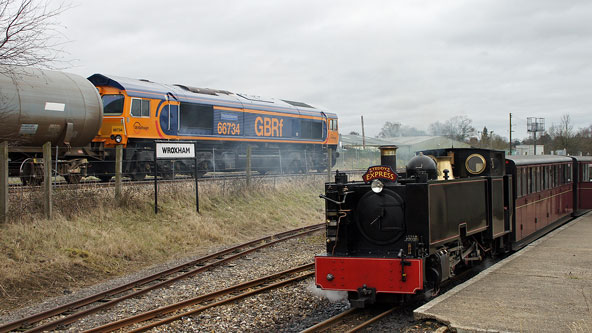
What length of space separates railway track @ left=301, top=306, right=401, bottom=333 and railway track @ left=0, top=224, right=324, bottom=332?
10.7 feet

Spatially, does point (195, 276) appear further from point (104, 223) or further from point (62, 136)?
point (62, 136)

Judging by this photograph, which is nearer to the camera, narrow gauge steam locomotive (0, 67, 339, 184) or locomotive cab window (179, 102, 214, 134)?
narrow gauge steam locomotive (0, 67, 339, 184)

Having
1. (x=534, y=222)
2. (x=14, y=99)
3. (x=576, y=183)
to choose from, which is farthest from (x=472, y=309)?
(x=576, y=183)

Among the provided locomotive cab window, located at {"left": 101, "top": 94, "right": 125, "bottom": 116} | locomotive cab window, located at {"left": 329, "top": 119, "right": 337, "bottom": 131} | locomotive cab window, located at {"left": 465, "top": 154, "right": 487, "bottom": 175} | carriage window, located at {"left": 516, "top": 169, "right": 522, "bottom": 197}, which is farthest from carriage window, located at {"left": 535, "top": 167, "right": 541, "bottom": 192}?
locomotive cab window, located at {"left": 329, "top": 119, "right": 337, "bottom": 131}

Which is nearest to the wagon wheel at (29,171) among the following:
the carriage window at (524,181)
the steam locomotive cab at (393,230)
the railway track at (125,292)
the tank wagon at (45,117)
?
the tank wagon at (45,117)

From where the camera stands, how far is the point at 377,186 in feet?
24.7

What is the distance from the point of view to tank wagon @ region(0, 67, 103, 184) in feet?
41.9

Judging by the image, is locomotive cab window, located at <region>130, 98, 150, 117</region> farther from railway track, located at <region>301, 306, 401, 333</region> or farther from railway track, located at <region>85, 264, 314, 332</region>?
railway track, located at <region>301, 306, 401, 333</region>

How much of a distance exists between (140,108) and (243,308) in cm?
1226

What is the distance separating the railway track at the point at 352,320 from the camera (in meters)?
6.75

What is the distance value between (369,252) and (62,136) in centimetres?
994

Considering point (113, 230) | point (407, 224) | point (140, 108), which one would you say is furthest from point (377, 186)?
point (140, 108)

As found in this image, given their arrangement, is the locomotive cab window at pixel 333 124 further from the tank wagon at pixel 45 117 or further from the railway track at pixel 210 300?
the railway track at pixel 210 300

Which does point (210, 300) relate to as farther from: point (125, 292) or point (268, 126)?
point (268, 126)
